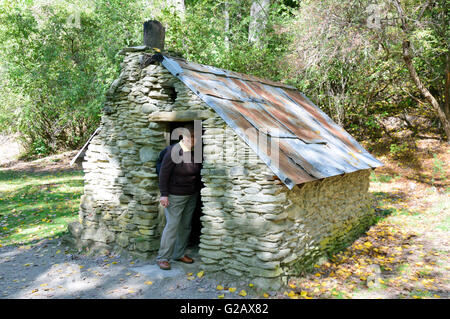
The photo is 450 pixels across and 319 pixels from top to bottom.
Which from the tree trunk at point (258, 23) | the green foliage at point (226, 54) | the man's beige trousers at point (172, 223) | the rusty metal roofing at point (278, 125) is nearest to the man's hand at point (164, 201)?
the man's beige trousers at point (172, 223)

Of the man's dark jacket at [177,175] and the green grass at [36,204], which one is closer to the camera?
the man's dark jacket at [177,175]

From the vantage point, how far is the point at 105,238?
6199 millimetres

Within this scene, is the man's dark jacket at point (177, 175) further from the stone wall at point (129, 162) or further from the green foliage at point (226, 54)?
the green foliage at point (226, 54)

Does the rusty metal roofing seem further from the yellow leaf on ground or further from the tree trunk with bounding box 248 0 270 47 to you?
Result: the tree trunk with bounding box 248 0 270 47

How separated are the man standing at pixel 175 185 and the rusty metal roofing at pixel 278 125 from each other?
0.78m

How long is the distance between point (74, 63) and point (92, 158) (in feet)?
39.7

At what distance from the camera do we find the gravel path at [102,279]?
181 inches

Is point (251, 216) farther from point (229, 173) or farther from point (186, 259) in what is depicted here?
point (186, 259)

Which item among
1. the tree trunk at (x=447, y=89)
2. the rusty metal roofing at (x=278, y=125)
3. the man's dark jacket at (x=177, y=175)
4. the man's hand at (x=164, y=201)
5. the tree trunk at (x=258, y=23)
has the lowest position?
the man's hand at (x=164, y=201)

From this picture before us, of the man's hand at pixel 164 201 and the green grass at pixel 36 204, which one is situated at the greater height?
the man's hand at pixel 164 201

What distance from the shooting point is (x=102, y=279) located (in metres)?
5.12

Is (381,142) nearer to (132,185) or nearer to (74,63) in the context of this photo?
(132,185)

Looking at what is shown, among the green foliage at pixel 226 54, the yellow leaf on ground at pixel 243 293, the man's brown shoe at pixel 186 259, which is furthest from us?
the green foliage at pixel 226 54

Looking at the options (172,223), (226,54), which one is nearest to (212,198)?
(172,223)
